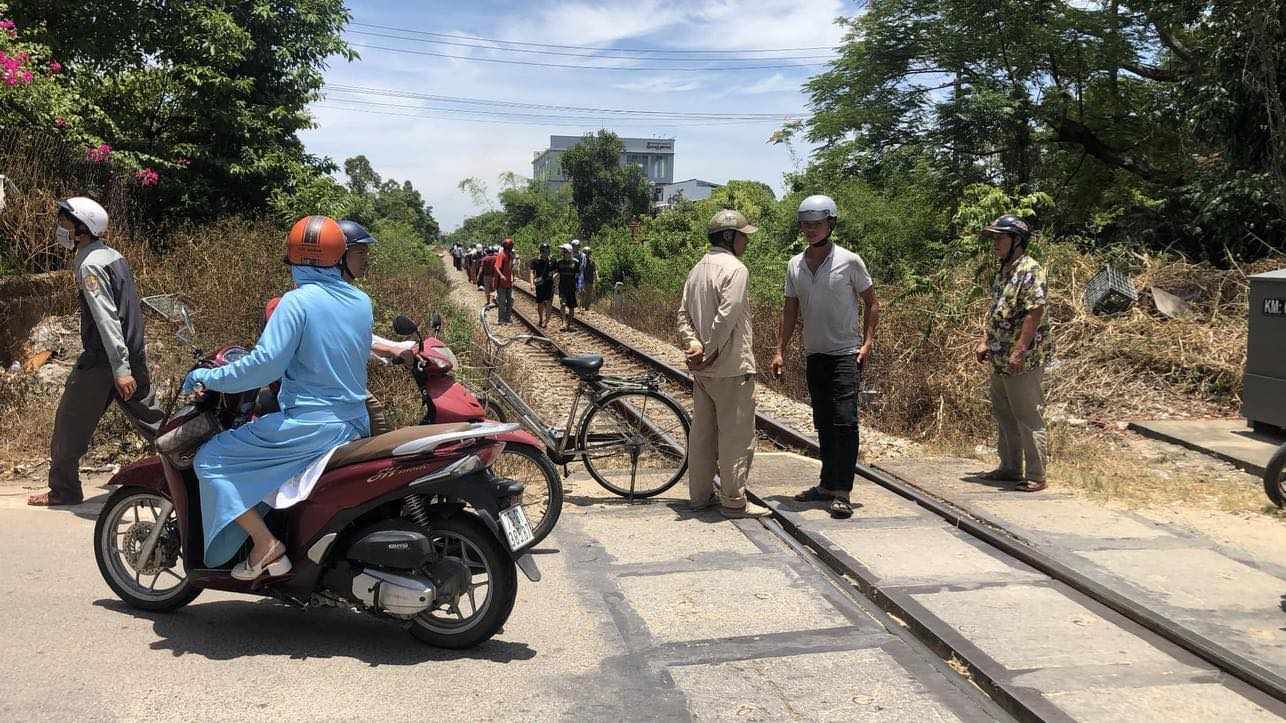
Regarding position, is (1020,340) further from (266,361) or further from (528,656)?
(266,361)

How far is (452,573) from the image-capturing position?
4.00 metres

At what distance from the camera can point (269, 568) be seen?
Result: 13.1ft

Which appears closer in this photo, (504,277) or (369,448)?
(369,448)

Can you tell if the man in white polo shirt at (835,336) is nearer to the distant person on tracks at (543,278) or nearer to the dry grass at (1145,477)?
the dry grass at (1145,477)

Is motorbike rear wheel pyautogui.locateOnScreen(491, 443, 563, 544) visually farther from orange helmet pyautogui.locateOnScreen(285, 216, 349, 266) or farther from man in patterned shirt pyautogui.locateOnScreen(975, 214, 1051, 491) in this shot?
man in patterned shirt pyautogui.locateOnScreen(975, 214, 1051, 491)

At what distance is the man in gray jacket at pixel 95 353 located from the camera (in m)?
5.73

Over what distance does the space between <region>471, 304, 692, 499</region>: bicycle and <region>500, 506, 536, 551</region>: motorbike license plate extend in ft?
7.22

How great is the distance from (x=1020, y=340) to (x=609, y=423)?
9.30ft

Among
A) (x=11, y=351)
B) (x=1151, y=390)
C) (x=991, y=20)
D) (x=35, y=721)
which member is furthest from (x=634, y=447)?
(x=991, y=20)

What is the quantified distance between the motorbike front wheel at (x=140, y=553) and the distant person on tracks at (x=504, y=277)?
1487 centimetres

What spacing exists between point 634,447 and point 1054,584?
2.87 m

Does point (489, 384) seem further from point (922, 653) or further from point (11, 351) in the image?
point (11, 351)

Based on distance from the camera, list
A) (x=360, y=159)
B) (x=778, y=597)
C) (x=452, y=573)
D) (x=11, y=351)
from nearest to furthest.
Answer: (x=452, y=573)
(x=778, y=597)
(x=11, y=351)
(x=360, y=159)

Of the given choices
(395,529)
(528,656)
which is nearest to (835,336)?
(528,656)
